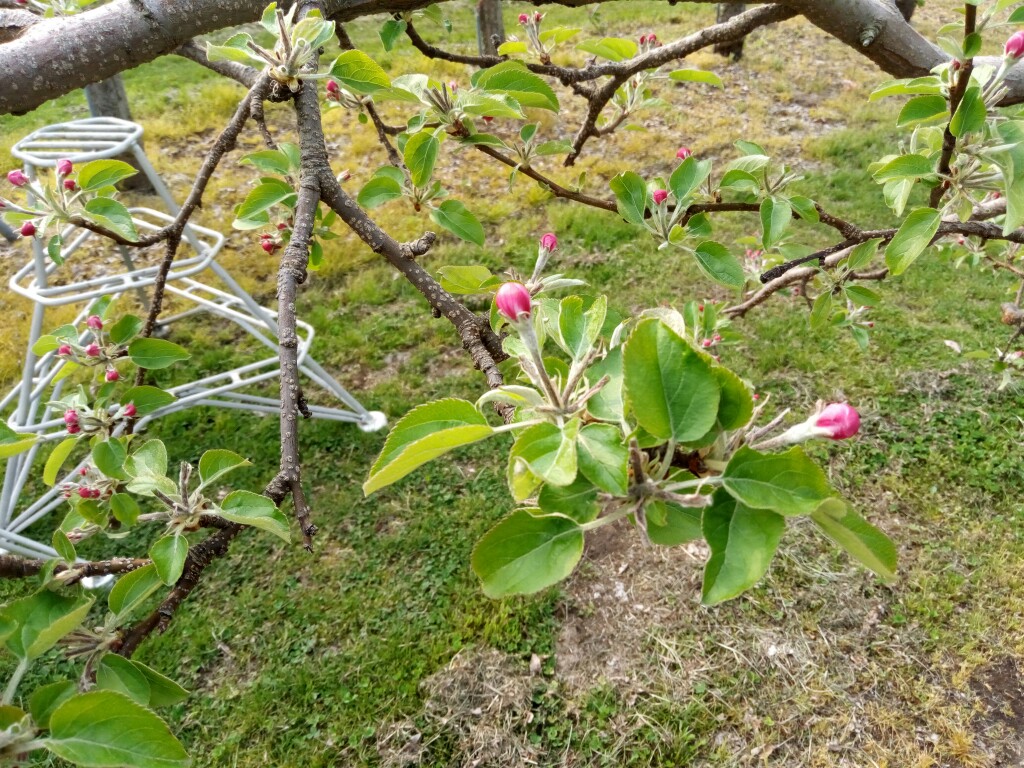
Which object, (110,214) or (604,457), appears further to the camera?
(110,214)

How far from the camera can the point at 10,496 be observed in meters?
2.73

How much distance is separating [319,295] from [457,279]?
12.2 ft

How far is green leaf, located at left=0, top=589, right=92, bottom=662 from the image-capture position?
0.75m

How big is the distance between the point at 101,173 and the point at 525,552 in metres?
1.47

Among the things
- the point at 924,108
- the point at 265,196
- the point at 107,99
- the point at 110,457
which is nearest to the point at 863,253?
the point at 924,108

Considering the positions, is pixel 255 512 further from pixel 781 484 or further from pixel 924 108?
pixel 924 108

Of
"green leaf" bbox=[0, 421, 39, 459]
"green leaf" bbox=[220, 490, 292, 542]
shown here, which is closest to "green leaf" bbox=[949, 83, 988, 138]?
"green leaf" bbox=[220, 490, 292, 542]

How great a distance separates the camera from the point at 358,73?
1067 mm

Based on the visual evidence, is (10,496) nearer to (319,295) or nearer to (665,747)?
(319,295)

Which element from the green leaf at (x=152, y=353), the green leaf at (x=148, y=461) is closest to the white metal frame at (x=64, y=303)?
the green leaf at (x=152, y=353)

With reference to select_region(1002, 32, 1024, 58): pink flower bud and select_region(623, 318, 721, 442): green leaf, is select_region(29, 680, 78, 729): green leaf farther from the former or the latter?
select_region(1002, 32, 1024, 58): pink flower bud

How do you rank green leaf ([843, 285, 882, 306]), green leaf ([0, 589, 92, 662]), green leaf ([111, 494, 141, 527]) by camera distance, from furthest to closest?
green leaf ([843, 285, 882, 306]), green leaf ([111, 494, 141, 527]), green leaf ([0, 589, 92, 662])

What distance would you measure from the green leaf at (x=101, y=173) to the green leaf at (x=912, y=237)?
1.65 meters

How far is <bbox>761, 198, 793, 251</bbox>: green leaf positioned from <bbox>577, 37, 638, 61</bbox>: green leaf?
1.84 feet
